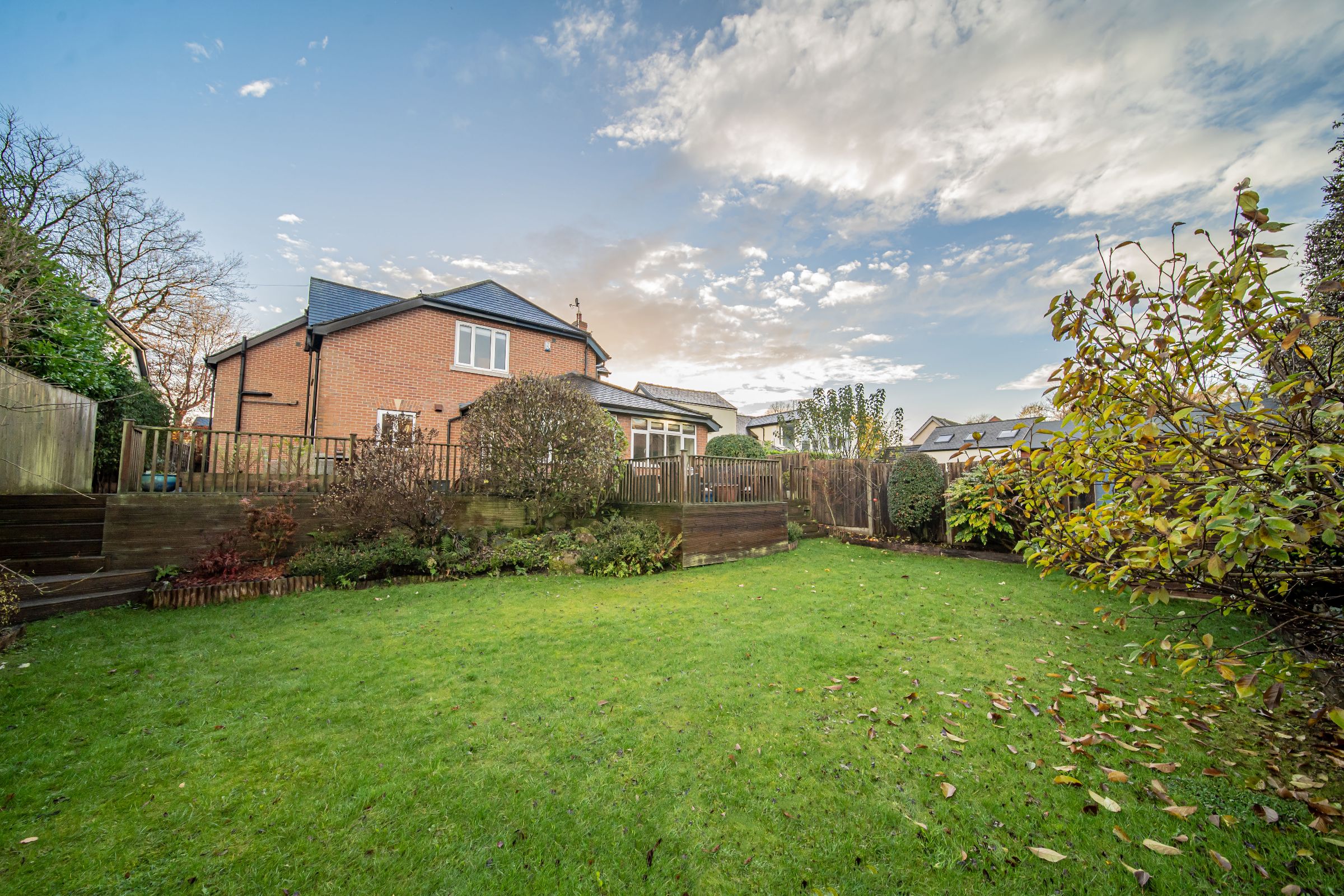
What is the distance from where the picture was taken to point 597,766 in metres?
2.73

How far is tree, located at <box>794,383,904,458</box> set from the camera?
30.2 metres

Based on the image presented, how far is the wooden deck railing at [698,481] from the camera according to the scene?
9.51m

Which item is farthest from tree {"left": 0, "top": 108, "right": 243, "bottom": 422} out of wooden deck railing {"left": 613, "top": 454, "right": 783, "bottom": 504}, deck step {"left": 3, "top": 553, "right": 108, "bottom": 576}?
wooden deck railing {"left": 613, "top": 454, "right": 783, "bottom": 504}

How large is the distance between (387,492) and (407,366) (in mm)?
8274

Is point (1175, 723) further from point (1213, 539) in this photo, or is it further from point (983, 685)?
point (1213, 539)

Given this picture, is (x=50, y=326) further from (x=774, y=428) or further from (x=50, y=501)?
(x=774, y=428)

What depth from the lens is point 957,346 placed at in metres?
16.7

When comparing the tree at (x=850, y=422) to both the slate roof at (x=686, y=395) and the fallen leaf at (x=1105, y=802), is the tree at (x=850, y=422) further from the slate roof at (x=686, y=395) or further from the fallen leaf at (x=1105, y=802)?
the fallen leaf at (x=1105, y=802)

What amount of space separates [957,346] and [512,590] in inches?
675

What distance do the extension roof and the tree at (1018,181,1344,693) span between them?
638 inches

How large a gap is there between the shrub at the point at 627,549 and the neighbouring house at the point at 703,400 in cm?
2880

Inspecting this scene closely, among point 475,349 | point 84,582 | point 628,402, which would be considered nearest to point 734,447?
point 628,402

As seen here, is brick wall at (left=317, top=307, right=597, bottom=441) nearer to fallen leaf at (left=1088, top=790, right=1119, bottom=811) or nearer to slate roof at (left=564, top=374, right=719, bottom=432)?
slate roof at (left=564, top=374, right=719, bottom=432)

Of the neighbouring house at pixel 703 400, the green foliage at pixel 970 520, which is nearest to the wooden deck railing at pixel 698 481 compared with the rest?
the green foliage at pixel 970 520
